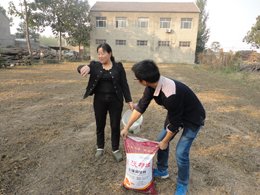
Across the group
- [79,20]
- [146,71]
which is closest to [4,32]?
[79,20]

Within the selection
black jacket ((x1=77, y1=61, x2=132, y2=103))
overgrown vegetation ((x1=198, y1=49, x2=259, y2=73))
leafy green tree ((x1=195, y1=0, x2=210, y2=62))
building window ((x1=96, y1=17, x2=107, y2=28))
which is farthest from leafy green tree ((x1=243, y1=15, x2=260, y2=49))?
black jacket ((x1=77, y1=61, x2=132, y2=103))

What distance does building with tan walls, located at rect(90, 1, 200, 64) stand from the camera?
982 inches

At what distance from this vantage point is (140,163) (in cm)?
186

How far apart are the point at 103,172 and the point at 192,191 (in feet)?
3.90

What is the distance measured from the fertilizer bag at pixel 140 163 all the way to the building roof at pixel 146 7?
26.6 metres

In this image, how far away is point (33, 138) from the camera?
326 cm

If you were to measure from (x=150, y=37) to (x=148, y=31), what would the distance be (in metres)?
0.91

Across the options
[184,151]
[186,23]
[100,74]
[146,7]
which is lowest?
[184,151]

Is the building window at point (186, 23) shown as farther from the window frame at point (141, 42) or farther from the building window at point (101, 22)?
the building window at point (101, 22)

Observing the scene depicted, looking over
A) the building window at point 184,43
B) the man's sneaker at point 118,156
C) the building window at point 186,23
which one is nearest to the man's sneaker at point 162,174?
the man's sneaker at point 118,156

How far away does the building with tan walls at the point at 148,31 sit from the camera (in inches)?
982

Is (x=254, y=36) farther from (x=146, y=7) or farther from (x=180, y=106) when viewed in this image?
(x=180, y=106)

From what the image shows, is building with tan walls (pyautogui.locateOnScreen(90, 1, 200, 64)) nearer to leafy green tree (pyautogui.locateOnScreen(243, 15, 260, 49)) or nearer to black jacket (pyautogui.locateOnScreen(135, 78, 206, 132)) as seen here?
leafy green tree (pyautogui.locateOnScreen(243, 15, 260, 49))

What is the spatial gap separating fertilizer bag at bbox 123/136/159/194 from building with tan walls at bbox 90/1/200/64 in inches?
977
